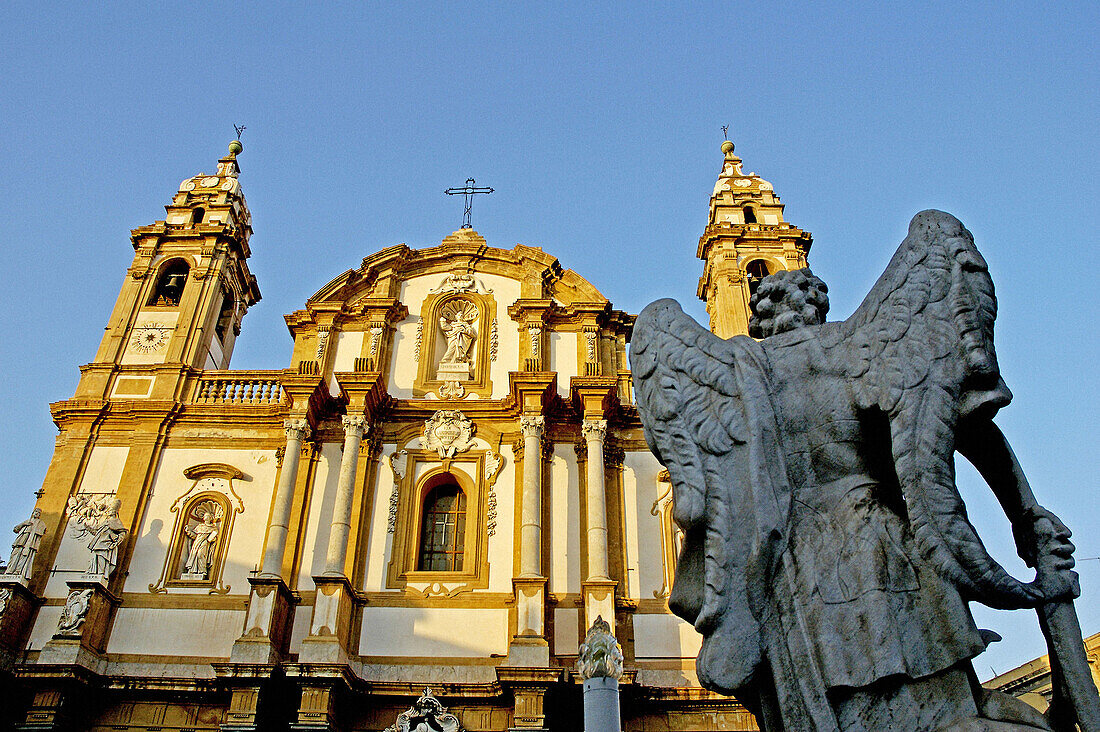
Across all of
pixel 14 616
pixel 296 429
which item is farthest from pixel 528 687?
pixel 14 616

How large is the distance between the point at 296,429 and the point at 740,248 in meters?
10.2

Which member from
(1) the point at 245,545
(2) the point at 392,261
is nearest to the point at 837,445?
(1) the point at 245,545

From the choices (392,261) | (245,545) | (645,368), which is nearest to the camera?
(645,368)

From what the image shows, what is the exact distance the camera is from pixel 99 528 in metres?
14.8

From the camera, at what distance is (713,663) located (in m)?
2.43

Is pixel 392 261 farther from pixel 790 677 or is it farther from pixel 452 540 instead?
pixel 790 677

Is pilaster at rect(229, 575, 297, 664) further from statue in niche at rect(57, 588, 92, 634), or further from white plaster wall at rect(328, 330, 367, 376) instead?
white plaster wall at rect(328, 330, 367, 376)

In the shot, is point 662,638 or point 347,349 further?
point 347,349

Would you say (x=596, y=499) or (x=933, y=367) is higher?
(x=596, y=499)

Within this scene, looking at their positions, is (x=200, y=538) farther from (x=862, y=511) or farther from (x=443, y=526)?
(x=862, y=511)

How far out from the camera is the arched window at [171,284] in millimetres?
18484

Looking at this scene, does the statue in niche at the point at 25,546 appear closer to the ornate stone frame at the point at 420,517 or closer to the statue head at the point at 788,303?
the ornate stone frame at the point at 420,517

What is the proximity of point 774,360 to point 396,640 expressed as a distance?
11.9 meters

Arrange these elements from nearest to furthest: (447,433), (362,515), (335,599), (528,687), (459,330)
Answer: (528,687)
(335,599)
(362,515)
(447,433)
(459,330)
